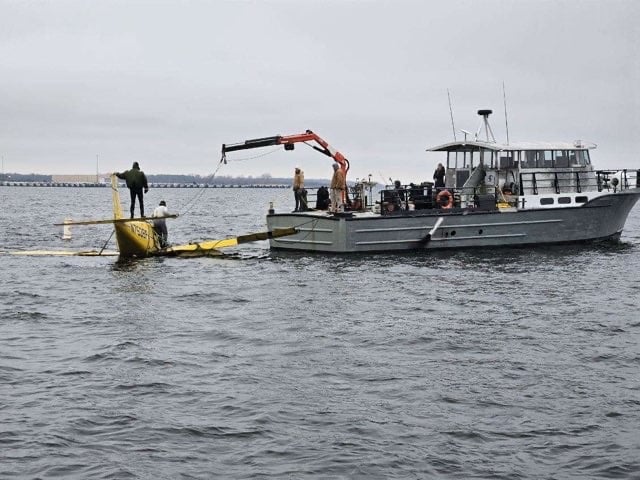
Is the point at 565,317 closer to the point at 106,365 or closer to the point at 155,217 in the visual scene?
the point at 106,365

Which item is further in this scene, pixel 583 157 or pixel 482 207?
pixel 583 157

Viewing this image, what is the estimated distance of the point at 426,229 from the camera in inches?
1113

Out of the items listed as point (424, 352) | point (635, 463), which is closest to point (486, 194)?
point (424, 352)

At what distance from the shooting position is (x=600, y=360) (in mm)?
13625

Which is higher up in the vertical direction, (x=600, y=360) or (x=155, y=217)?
(x=155, y=217)

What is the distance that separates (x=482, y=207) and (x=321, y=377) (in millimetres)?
17314

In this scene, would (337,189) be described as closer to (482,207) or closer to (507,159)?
(482,207)

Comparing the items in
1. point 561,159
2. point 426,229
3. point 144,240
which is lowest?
point 426,229

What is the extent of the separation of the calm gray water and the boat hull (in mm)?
4822

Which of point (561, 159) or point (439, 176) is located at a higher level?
point (561, 159)

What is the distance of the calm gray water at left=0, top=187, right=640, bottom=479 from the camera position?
30.9ft

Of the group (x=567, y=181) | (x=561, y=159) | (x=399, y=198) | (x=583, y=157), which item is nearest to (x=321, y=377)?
(x=399, y=198)

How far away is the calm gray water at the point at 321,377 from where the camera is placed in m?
9.41

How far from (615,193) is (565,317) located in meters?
14.6
